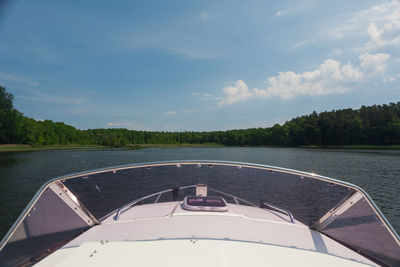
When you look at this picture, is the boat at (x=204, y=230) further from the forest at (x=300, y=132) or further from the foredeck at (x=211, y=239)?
the forest at (x=300, y=132)

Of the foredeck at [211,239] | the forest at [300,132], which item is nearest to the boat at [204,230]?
the foredeck at [211,239]

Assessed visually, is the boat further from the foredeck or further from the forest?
the forest

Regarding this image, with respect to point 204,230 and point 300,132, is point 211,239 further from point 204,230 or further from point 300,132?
point 300,132

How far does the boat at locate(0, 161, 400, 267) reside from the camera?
5.16 ft

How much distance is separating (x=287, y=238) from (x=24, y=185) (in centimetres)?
1548

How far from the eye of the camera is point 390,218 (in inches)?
298

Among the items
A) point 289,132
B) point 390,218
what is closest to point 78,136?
point 289,132

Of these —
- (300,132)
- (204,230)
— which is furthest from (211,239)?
(300,132)

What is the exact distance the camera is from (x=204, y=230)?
6.19 ft

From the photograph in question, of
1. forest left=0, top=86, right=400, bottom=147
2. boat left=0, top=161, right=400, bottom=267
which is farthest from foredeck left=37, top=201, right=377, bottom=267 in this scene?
forest left=0, top=86, right=400, bottom=147

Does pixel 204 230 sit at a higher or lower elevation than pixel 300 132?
lower

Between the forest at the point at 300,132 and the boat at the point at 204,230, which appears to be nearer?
the boat at the point at 204,230

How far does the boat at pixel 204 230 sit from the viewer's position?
1.57 m

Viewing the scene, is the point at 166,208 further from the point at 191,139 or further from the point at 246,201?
the point at 191,139
